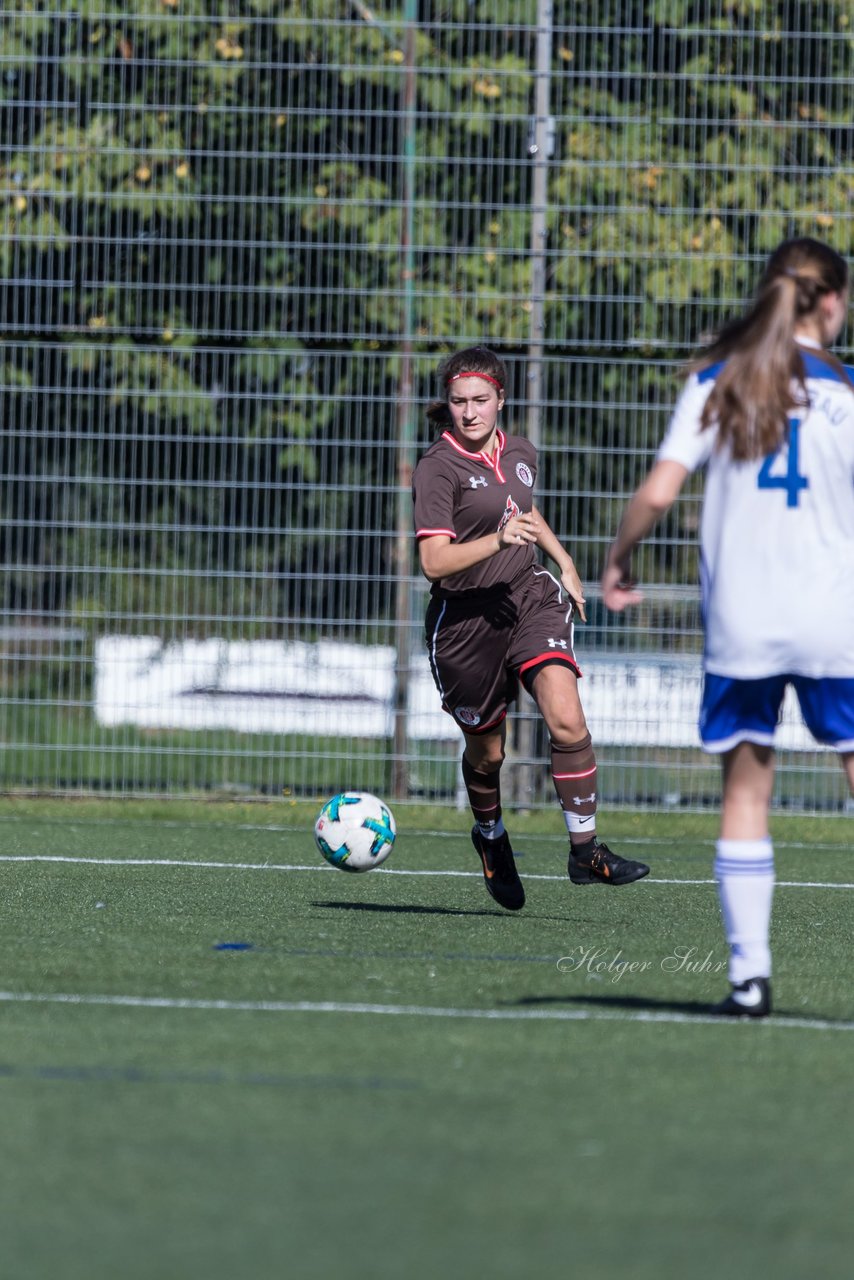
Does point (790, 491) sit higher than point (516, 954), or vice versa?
point (790, 491)

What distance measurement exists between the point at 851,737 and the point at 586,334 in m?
7.66

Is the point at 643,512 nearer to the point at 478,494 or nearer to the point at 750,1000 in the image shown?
the point at 750,1000

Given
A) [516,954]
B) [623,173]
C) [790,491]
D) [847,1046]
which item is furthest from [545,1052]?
[623,173]

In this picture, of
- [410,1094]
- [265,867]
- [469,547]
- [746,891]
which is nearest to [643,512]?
[746,891]

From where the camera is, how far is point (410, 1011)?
4.48 metres

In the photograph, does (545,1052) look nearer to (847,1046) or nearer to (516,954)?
(847,1046)

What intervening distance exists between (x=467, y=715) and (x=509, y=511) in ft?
2.44

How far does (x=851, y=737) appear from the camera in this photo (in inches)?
170

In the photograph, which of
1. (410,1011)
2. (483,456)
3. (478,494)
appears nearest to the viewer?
(410,1011)

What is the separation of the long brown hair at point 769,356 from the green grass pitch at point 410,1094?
1301mm

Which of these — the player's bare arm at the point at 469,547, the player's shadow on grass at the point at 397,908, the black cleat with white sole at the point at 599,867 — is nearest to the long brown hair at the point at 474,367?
the player's bare arm at the point at 469,547

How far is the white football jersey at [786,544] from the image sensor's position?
4191 millimetres

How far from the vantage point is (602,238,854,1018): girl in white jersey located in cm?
419

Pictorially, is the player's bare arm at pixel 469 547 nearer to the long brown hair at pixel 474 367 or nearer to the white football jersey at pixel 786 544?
the long brown hair at pixel 474 367
